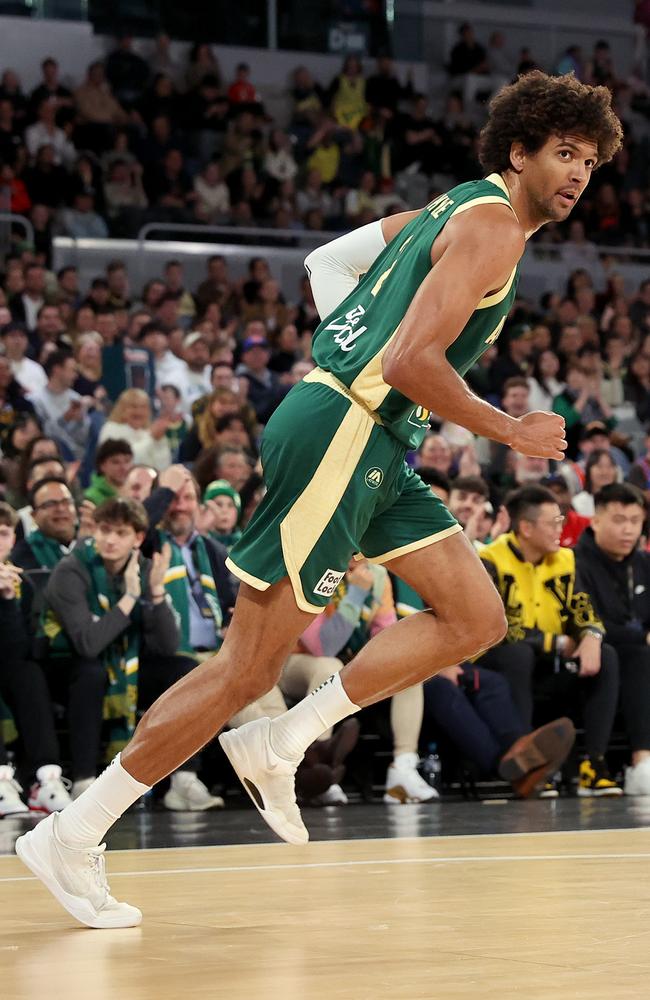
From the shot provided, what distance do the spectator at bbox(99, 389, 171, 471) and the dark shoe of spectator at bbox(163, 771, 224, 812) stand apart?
3.29m

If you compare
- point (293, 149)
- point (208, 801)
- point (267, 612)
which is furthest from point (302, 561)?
point (293, 149)

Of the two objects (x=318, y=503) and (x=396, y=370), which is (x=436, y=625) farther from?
(x=396, y=370)

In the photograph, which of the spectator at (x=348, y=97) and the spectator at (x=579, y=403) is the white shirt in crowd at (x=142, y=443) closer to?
the spectator at (x=579, y=403)

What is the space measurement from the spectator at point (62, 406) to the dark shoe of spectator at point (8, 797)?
13.2 feet

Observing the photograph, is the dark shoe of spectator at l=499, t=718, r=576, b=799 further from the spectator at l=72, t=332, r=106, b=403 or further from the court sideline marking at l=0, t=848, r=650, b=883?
the spectator at l=72, t=332, r=106, b=403

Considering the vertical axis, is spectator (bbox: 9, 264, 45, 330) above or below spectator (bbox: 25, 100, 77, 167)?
below

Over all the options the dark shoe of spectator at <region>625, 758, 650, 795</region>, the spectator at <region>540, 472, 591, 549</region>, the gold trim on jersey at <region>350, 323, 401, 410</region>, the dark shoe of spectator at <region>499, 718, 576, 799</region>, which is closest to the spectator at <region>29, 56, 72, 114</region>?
the spectator at <region>540, 472, 591, 549</region>

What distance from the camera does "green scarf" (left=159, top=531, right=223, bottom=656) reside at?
830 cm

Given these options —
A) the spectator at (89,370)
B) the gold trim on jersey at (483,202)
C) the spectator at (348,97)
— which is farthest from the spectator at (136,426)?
the spectator at (348,97)

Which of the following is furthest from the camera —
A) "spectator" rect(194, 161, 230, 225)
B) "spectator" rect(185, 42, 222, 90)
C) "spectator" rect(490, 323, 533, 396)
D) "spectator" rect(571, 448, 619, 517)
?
"spectator" rect(185, 42, 222, 90)

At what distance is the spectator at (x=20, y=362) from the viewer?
11477 mm

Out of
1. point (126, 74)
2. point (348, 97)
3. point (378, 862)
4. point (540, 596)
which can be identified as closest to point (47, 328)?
point (540, 596)

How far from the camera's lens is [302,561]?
3938mm

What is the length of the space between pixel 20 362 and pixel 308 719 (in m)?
7.80
